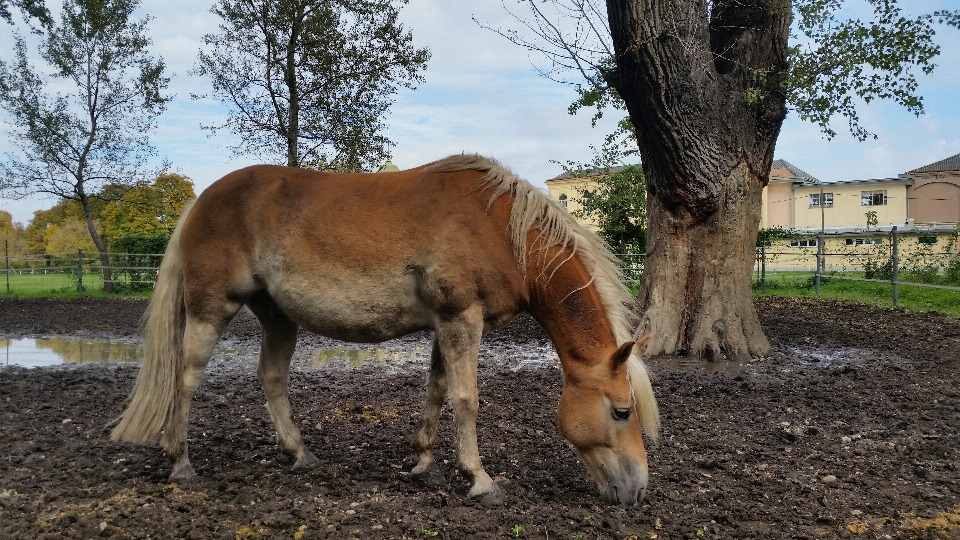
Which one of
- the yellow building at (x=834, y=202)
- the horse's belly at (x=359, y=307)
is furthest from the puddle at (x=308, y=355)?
the yellow building at (x=834, y=202)

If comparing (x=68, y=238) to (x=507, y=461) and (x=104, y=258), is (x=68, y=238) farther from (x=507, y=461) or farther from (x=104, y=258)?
(x=507, y=461)

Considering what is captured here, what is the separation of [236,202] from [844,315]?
10909 mm

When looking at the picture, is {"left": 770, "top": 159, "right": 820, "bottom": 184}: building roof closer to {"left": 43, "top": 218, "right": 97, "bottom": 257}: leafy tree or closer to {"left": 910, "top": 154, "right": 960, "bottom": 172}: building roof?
{"left": 910, "top": 154, "right": 960, "bottom": 172}: building roof

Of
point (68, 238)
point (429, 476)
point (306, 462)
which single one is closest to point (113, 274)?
point (306, 462)

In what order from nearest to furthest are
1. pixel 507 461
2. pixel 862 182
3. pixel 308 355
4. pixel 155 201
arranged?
pixel 507 461 < pixel 308 355 < pixel 155 201 < pixel 862 182

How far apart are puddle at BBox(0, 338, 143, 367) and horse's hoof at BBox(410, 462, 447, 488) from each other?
5.84 metres

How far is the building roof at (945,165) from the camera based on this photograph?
131ft

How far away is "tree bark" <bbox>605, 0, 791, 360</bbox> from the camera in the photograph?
256 inches

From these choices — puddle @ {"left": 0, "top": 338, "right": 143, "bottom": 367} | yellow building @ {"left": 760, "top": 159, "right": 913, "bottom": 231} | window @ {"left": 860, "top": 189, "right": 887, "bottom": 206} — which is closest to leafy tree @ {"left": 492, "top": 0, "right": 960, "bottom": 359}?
puddle @ {"left": 0, "top": 338, "right": 143, "bottom": 367}

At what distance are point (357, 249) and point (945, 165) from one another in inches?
1918

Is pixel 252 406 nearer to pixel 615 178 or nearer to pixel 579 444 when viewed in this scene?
pixel 579 444

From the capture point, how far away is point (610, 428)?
3164 mm

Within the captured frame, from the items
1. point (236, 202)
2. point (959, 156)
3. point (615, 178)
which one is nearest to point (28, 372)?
point (236, 202)

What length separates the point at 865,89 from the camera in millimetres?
7516
